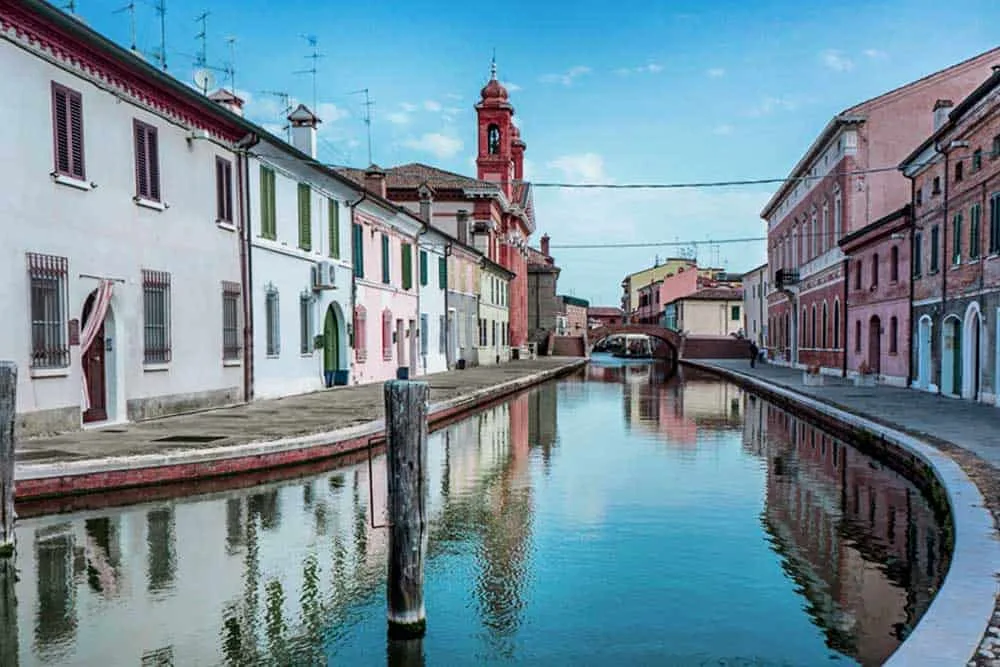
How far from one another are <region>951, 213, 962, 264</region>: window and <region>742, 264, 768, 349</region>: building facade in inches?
1371

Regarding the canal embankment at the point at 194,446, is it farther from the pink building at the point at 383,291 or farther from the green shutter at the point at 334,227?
the pink building at the point at 383,291

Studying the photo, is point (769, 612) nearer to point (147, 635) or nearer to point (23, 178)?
point (147, 635)

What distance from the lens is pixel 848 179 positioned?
3147 centimetres

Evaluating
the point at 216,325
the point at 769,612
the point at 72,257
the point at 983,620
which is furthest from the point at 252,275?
the point at 983,620

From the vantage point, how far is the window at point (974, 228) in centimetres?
1992

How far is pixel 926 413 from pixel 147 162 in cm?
1653

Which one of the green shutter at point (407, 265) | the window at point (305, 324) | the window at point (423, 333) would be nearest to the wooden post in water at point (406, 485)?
the window at point (305, 324)

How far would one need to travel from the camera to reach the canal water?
5.96 meters

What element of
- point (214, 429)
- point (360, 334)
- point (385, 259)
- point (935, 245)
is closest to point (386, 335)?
point (385, 259)

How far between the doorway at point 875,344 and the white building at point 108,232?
21.8m

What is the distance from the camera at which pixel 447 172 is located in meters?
52.4

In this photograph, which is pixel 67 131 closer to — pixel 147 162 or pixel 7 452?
pixel 147 162

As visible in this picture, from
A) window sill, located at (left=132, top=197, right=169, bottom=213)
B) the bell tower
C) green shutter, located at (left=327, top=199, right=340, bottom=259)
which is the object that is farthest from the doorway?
the bell tower

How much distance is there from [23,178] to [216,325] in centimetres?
600
